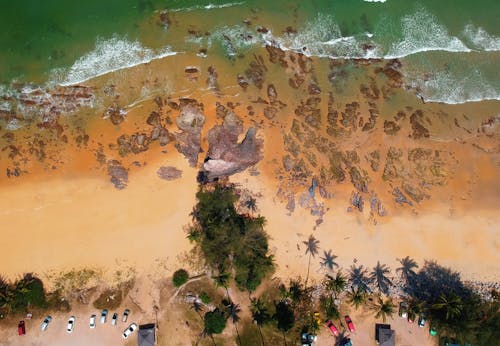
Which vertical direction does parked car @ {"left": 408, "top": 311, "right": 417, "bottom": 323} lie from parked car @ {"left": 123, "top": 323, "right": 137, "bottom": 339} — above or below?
above

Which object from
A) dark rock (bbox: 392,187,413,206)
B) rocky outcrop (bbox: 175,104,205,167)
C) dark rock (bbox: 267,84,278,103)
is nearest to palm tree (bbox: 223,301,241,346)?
rocky outcrop (bbox: 175,104,205,167)

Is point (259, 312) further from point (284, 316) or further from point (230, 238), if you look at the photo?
point (230, 238)

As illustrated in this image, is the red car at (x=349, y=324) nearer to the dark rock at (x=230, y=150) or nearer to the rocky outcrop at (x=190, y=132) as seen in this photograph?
the dark rock at (x=230, y=150)

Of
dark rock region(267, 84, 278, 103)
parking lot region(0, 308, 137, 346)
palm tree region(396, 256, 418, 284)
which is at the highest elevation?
dark rock region(267, 84, 278, 103)

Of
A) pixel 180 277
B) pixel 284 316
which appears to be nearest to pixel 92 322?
pixel 180 277

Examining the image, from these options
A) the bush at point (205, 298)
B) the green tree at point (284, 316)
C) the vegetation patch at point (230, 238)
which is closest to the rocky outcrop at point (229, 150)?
the vegetation patch at point (230, 238)

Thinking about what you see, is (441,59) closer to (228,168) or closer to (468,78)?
(468,78)

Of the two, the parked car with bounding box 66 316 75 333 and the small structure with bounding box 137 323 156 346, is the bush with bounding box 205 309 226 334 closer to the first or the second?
the small structure with bounding box 137 323 156 346

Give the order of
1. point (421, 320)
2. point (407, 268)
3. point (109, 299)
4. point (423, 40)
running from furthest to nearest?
1. point (423, 40)
2. point (407, 268)
3. point (421, 320)
4. point (109, 299)
